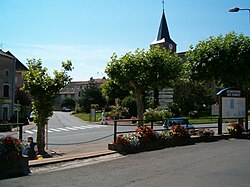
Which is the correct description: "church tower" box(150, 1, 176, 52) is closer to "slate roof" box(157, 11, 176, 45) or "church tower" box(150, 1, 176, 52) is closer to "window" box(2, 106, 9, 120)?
"slate roof" box(157, 11, 176, 45)

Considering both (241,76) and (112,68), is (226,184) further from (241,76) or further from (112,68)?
(241,76)

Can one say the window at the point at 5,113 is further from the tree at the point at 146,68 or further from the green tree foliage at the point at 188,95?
the tree at the point at 146,68

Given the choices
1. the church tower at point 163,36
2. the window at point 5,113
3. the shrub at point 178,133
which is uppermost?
the church tower at point 163,36

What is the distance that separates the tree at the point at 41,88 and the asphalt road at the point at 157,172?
532cm

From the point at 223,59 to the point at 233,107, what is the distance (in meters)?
2.79

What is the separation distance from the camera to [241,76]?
56.9ft

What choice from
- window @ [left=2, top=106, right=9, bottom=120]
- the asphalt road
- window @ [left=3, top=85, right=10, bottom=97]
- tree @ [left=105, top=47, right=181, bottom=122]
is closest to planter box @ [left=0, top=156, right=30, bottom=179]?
the asphalt road

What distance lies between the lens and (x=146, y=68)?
15.5 metres

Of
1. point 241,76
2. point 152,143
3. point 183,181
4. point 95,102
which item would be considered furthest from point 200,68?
point 95,102

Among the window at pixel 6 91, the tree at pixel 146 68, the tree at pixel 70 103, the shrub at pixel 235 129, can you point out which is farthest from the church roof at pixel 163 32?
the shrub at pixel 235 129

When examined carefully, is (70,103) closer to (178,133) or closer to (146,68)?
(146,68)

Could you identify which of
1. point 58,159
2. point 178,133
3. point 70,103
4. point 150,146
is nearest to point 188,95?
point 178,133

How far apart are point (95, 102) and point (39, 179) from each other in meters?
62.4

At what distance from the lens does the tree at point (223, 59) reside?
1686cm
